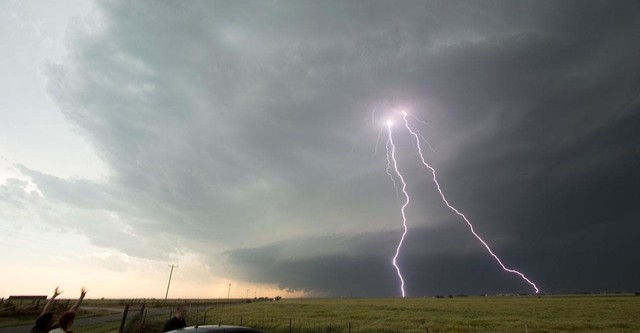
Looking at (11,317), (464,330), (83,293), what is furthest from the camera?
(11,317)

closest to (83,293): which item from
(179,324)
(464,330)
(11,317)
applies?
(179,324)

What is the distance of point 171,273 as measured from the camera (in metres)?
83.9

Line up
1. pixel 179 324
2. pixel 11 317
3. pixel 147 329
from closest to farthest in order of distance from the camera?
pixel 179 324
pixel 147 329
pixel 11 317

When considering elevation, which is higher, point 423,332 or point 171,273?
point 171,273

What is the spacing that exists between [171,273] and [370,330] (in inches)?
2804

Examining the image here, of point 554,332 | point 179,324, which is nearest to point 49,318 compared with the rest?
point 179,324

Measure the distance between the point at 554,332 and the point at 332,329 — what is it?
14837mm

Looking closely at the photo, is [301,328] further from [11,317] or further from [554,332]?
[11,317]

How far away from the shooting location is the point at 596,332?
2423 centimetres

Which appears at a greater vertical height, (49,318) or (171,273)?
(171,273)

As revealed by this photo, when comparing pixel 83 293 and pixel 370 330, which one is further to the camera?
pixel 370 330

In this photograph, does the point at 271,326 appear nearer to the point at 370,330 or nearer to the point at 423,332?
the point at 370,330

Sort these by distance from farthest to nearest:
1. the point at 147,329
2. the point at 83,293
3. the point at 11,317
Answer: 1. the point at 11,317
2. the point at 147,329
3. the point at 83,293

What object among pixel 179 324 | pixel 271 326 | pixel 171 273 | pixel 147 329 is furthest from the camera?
pixel 171 273
